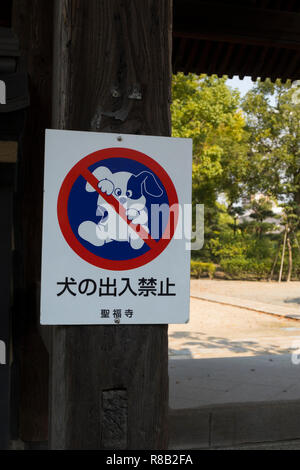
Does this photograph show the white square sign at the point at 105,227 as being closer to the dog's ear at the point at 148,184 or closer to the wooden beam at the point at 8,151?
the dog's ear at the point at 148,184

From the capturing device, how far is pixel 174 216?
1.66 metres

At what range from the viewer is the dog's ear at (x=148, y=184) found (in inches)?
64.6

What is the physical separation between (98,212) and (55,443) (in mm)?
698

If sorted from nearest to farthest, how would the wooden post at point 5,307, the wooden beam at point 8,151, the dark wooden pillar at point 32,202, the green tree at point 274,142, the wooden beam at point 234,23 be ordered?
the wooden beam at point 8,151 < the wooden post at point 5,307 < the dark wooden pillar at point 32,202 < the wooden beam at point 234,23 < the green tree at point 274,142

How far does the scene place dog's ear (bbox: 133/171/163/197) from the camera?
1.64 meters

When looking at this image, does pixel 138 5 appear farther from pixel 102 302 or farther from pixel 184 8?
pixel 184 8

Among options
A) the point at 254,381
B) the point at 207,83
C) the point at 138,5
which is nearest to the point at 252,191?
the point at 207,83

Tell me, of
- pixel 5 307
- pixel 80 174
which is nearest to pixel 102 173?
pixel 80 174

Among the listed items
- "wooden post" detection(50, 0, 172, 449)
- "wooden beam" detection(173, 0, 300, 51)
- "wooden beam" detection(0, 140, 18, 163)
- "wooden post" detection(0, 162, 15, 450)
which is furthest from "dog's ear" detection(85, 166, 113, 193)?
"wooden beam" detection(173, 0, 300, 51)

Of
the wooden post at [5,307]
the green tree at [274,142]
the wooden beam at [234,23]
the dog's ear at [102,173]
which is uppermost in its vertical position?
the green tree at [274,142]

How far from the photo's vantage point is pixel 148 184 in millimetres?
→ 1650

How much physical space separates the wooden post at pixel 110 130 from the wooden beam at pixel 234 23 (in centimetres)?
280

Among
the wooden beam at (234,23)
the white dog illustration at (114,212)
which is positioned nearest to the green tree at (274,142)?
the wooden beam at (234,23)

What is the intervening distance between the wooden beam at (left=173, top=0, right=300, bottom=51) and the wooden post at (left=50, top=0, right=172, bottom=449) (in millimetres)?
2800
